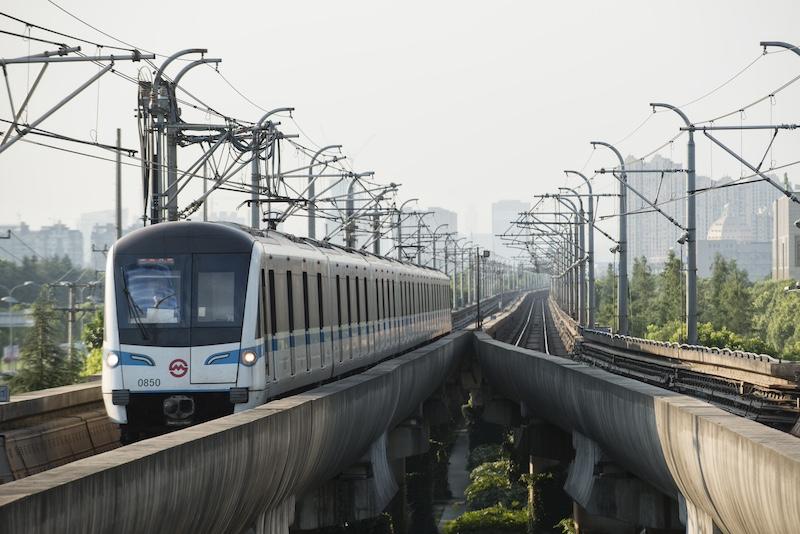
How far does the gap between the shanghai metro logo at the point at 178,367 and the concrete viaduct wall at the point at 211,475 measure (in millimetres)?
1858

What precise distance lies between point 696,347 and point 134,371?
61.7 feet

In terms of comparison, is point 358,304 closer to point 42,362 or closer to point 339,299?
point 339,299

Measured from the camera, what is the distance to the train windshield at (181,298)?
1889cm

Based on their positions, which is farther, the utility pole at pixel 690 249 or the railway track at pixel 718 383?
the utility pole at pixel 690 249

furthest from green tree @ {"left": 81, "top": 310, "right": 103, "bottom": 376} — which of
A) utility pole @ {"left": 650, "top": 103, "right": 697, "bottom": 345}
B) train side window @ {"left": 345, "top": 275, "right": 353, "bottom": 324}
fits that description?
train side window @ {"left": 345, "top": 275, "right": 353, "bottom": 324}

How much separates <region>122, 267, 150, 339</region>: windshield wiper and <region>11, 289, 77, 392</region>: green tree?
47.5 meters

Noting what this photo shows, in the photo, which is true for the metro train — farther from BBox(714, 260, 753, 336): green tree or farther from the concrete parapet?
BBox(714, 260, 753, 336): green tree

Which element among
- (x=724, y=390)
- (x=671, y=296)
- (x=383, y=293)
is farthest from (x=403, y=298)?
(x=671, y=296)

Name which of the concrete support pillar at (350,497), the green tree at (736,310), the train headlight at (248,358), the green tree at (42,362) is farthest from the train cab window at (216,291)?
the green tree at (736,310)

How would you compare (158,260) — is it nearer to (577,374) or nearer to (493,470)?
(577,374)

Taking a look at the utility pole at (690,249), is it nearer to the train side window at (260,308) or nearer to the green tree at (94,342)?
the train side window at (260,308)

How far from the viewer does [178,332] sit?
18.9 metres

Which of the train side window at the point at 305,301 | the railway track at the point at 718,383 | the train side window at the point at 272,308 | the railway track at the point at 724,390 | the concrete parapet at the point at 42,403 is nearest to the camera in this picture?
the concrete parapet at the point at 42,403

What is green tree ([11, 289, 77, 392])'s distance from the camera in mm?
67500
